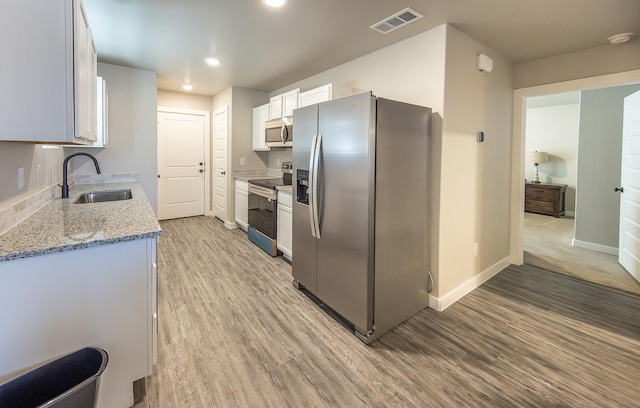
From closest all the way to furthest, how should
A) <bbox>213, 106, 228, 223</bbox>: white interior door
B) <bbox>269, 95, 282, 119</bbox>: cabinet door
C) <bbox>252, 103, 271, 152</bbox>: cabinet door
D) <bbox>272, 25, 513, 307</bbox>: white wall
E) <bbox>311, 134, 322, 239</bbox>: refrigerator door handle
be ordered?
1. <bbox>311, 134, 322, 239</bbox>: refrigerator door handle
2. <bbox>272, 25, 513, 307</bbox>: white wall
3. <bbox>269, 95, 282, 119</bbox>: cabinet door
4. <bbox>252, 103, 271, 152</bbox>: cabinet door
5. <bbox>213, 106, 228, 223</bbox>: white interior door

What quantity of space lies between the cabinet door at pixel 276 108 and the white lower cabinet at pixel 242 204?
1.11 metres

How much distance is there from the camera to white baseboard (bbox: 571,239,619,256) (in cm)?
412

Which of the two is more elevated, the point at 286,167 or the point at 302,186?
the point at 286,167

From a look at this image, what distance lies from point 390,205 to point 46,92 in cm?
201

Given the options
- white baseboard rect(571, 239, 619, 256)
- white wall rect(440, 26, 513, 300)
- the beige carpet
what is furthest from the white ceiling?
white baseboard rect(571, 239, 619, 256)

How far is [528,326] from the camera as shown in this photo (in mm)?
2404

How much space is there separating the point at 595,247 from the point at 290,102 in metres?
4.81

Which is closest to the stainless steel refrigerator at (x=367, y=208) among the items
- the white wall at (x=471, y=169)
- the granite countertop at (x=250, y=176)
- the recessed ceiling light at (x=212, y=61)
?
the white wall at (x=471, y=169)

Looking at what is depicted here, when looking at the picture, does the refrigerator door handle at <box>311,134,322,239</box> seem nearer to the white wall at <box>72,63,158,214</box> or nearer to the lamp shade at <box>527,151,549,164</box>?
the white wall at <box>72,63,158,214</box>

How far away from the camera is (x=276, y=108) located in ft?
14.4

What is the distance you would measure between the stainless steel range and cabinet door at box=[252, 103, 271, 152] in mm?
772

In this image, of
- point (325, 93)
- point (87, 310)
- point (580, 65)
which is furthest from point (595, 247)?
point (87, 310)

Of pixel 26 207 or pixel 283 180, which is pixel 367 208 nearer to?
pixel 26 207

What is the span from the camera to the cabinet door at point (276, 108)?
4.29 meters
